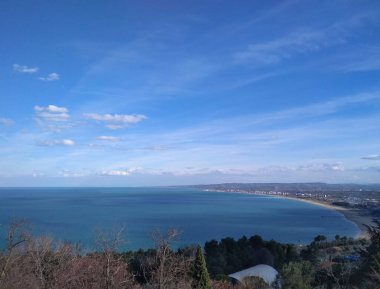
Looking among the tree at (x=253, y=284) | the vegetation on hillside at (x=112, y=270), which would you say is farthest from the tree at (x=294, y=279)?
the tree at (x=253, y=284)

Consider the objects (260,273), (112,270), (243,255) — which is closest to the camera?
(112,270)

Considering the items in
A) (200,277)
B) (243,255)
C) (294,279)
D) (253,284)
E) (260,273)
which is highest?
(200,277)

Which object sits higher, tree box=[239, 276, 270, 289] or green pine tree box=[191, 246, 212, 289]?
green pine tree box=[191, 246, 212, 289]

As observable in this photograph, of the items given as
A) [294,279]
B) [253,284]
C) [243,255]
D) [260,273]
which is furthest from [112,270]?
[243,255]

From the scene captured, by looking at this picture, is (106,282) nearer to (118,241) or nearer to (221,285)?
(118,241)

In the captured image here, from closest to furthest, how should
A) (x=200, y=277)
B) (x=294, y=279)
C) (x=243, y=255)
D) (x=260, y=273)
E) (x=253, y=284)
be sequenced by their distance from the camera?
(x=200, y=277)
(x=294, y=279)
(x=253, y=284)
(x=260, y=273)
(x=243, y=255)

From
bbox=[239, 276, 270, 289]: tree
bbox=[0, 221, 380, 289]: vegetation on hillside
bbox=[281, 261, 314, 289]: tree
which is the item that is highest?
bbox=[0, 221, 380, 289]: vegetation on hillside

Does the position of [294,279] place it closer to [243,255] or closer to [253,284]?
[253,284]

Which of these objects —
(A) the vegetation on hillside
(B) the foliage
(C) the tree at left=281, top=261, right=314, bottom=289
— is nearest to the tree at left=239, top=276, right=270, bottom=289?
(A) the vegetation on hillside

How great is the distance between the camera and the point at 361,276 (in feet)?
54.1

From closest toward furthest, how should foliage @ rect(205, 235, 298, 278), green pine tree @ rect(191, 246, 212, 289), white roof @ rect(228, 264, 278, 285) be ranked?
1. green pine tree @ rect(191, 246, 212, 289)
2. white roof @ rect(228, 264, 278, 285)
3. foliage @ rect(205, 235, 298, 278)

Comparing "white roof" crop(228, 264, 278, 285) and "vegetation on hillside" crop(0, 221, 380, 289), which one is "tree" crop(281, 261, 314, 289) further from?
"white roof" crop(228, 264, 278, 285)

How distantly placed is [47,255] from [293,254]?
79.3 feet

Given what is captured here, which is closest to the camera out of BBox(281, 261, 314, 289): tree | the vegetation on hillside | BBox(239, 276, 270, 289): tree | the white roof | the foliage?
the vegetation on hillside
